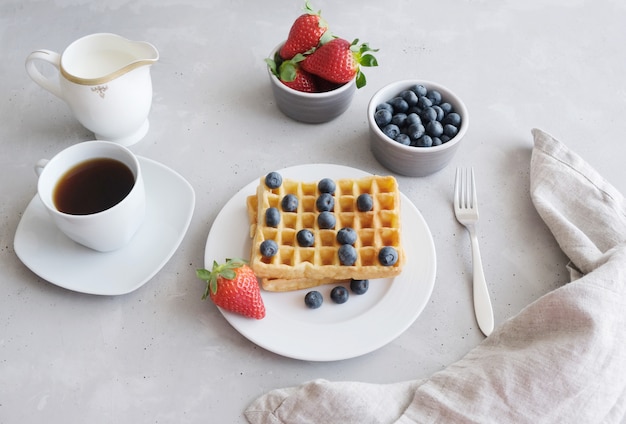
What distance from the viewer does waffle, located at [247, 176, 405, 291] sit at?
137 cm

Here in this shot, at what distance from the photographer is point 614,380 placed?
48.4 inches

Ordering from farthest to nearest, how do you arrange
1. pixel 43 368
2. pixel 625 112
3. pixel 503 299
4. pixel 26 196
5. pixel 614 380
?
pixel 625 112 → pixel 26 196 → pixel 503 299 → pixel 43 368 → pixel 614 380

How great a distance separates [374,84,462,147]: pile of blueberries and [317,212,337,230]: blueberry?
0.29 metres

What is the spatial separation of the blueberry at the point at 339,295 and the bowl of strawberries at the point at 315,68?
22.0 inches

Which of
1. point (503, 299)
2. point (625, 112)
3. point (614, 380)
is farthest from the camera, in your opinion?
point (625, 112)

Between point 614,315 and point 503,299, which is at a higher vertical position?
point 614,315

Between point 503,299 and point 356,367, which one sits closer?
point 356,367

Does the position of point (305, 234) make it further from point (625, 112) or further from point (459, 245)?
point (625, 112)

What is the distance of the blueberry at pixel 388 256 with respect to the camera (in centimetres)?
137

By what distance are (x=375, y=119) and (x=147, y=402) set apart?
893mm

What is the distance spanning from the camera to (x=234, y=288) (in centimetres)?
128

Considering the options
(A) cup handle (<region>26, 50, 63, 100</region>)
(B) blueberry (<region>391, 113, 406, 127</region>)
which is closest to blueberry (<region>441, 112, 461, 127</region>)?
(B) blueberry (<region>391, 113, 406, 127</region>)

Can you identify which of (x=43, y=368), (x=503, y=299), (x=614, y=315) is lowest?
(x=43, y=368)

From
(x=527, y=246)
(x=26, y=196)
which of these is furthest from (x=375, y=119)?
(x=26, y=196)
